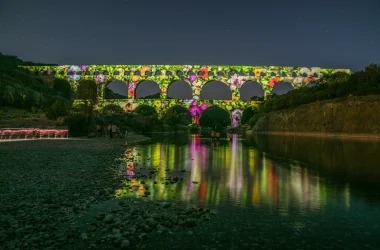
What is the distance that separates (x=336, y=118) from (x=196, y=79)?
4684 centimetres

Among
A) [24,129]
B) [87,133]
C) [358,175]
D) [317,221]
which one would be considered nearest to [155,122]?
[87,133]

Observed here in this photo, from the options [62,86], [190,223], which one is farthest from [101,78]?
[190,223]

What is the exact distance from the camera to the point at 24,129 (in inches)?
1049

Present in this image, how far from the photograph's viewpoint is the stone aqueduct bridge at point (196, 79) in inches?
3191

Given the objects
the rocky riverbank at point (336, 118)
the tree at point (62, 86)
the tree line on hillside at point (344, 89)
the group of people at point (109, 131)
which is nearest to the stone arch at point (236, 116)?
the tree line on hillside at point (344, 89)

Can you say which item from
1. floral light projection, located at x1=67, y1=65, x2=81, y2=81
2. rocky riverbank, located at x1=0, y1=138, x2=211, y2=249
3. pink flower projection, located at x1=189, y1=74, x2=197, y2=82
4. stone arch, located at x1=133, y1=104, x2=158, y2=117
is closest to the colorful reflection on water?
rocky riverbank, located at x1=0, y1=138, x2=211, y2=249

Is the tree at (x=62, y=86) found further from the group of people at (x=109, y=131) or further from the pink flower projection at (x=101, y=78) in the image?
the group of people at (x=109, y=131)

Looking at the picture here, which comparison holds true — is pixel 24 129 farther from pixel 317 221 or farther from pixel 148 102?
pixel 148 102

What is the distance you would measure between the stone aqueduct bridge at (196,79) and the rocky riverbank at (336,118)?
2997 cm

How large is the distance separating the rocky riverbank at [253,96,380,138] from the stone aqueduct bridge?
30.0 metres

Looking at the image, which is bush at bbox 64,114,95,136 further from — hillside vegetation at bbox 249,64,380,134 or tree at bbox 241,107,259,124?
tree at bbox 241,107,259,124

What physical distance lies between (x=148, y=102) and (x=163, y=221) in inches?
3046

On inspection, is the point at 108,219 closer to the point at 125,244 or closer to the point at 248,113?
the point at 125,244

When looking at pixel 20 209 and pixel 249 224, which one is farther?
pixel 20 209
